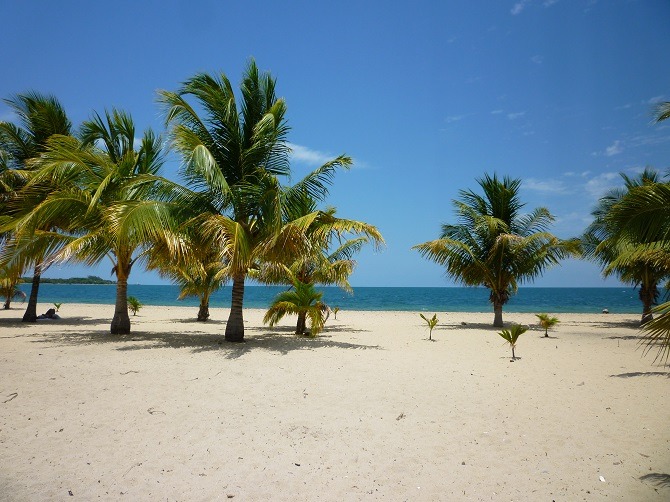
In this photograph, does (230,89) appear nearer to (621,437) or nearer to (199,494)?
(199,494)

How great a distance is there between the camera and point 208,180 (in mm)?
9852

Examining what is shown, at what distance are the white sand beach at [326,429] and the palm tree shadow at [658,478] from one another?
2 centimetres

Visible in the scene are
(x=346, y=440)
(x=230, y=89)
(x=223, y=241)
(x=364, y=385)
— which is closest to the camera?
(x=346, y=440)

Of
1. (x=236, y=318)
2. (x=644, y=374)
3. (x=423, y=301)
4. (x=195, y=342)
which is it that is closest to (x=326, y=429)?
(x=644, y=374)

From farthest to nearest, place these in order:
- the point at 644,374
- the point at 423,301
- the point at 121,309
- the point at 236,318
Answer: the point at 423,301 < the point at 121,309 < the point at 236,318 < the point at 644,374

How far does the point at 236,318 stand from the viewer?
10781 millimetres

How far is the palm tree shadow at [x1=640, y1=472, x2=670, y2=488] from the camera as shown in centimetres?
333

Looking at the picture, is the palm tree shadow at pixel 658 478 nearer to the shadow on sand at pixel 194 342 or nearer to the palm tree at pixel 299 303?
the shadow on sand at pixel 194 342

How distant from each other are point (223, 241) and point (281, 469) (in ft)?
22.0

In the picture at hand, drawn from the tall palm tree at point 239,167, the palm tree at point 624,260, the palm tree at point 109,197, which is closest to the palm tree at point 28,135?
the palm tree at point 109,197

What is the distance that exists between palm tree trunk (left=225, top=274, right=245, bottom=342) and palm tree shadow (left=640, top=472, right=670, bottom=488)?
28.8 feet

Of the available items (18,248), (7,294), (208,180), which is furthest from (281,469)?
(7,294)

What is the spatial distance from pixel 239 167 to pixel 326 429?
8.52m

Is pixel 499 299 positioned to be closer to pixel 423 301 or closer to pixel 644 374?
pixel 644 374
